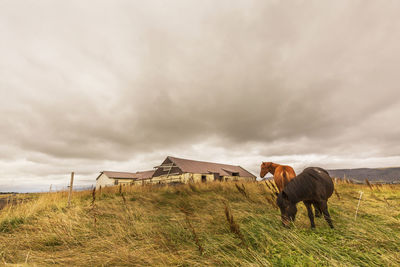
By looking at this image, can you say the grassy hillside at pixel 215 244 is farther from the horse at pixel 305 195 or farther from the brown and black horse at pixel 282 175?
the brown and black horse at pixel 282 175

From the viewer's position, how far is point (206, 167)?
35.1 metres

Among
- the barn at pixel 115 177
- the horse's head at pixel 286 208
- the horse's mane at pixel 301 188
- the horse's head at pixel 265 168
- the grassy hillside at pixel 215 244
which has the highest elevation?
the barn at pixel 115 177

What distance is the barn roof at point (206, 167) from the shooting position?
29727 millimetres

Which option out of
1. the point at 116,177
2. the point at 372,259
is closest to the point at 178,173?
the point at 116,177

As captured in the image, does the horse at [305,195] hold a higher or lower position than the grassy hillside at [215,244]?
higher

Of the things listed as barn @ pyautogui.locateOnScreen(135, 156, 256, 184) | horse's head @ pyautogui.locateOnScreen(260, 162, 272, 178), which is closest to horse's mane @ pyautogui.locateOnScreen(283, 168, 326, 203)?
horse's head @ pyautogui.locateOnScreen(260, 162, 272, 178)

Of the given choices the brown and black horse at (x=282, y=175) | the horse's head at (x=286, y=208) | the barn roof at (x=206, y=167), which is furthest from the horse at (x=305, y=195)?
the barn roof at (x=206, y=167)

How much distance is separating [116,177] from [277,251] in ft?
157

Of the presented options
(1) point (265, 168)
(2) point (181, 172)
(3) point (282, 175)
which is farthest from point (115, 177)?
(3) point (282, 175)

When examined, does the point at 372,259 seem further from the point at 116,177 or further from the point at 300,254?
the point at 116,177

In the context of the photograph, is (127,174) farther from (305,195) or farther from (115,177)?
(305,195)

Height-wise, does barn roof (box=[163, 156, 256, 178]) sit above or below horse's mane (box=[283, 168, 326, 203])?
above

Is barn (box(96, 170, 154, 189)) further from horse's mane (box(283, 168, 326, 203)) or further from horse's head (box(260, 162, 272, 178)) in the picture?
horse's mane (box(283, 168, 326, 203))

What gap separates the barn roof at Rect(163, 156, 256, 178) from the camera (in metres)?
29.7
